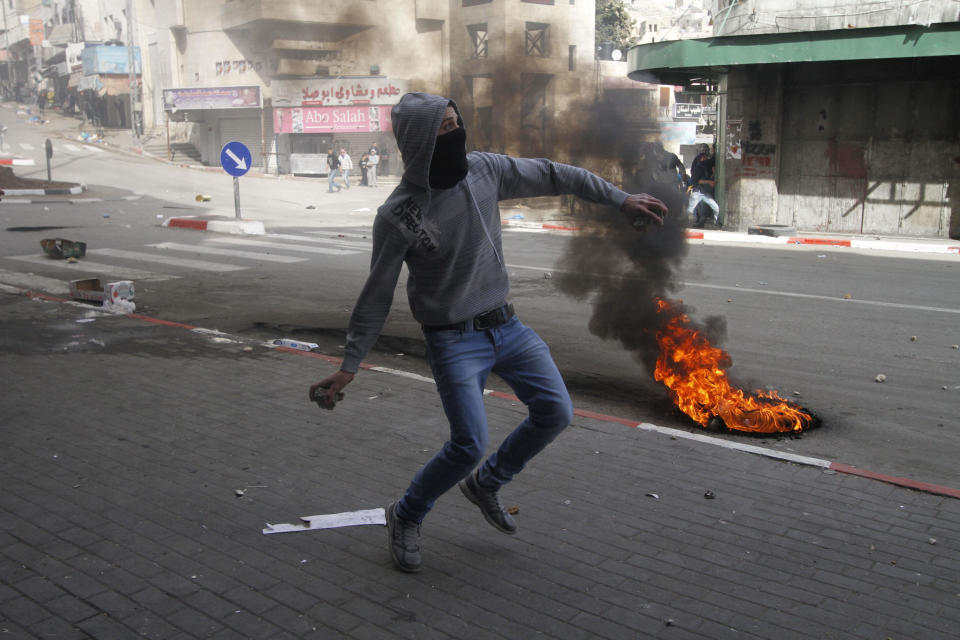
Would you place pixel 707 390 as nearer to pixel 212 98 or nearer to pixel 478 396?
pixel 478 396

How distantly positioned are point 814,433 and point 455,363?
3.09m

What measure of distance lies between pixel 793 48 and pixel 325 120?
15.3 meters

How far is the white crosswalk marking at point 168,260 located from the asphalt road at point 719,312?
0.03m

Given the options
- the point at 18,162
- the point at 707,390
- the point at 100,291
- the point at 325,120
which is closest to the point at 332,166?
the point at 325,120

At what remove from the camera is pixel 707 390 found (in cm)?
550

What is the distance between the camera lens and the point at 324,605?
3.12 m

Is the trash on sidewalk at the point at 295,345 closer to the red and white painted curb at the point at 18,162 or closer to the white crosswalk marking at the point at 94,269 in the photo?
the white crosswalk marking at the point at 94,269

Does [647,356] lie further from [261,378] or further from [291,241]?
[291,241]

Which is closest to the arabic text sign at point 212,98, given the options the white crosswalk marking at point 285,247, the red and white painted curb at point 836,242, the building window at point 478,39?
the white crosswalk marking at point 285,247

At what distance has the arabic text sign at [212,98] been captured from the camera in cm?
3691

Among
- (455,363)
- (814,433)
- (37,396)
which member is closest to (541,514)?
(455,363)

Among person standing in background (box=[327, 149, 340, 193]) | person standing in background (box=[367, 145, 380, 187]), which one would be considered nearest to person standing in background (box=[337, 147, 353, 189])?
person standing in background (box=[327, 149, 340, 193])

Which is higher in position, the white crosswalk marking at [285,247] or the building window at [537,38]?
the building window at [537,38]

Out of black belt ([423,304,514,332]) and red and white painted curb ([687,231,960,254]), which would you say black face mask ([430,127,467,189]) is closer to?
black belt ([423,304,514,332])
